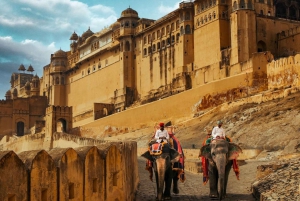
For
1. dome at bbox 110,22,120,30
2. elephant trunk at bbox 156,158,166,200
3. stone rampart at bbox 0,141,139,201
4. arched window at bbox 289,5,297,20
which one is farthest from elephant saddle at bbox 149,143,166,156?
dome at bbox 110,22,120,30

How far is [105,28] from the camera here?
55.8m

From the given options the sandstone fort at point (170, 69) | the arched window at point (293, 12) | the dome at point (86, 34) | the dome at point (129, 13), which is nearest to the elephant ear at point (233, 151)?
the sandstone fort at point (170, 69)

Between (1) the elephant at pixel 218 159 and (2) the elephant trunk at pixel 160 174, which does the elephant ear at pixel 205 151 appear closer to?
(1) the elephant at pixel 218 159

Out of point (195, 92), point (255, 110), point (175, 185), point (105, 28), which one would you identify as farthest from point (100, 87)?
point (175, 185)

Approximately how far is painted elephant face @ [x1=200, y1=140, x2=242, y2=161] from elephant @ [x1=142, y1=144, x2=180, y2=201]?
0.69 metres

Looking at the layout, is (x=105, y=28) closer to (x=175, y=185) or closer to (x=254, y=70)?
(x=254, y=70)

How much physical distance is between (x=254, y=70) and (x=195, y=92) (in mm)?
3734

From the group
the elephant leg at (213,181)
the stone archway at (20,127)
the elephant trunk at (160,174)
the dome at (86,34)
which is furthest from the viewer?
the dome at (86,34)

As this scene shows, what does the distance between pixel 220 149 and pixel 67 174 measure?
3.55 meters

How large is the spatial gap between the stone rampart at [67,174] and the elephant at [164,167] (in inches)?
23.7

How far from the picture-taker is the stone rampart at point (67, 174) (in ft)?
→ 21.2

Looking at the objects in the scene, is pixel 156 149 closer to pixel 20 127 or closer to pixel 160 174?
pixel 160 174

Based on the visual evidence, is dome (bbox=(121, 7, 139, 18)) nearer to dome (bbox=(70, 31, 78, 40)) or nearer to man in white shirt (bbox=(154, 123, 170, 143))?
dome (bbox=(70, 31, 78, 40))

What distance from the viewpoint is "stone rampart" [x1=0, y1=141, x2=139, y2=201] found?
21.2 ft
